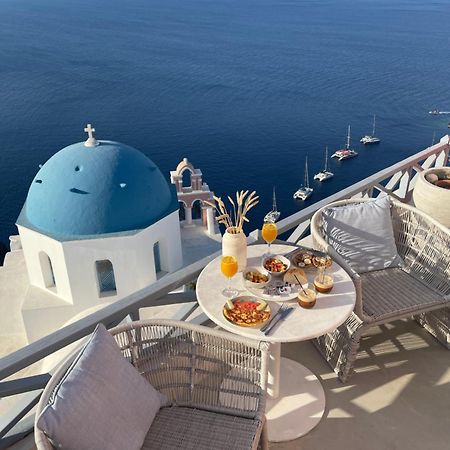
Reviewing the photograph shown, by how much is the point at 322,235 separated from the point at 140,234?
7.26m

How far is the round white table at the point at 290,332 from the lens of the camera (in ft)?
7.84

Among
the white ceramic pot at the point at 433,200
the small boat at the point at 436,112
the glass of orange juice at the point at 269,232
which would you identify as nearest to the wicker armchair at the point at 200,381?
the glass of orange juice at the point at 269,232

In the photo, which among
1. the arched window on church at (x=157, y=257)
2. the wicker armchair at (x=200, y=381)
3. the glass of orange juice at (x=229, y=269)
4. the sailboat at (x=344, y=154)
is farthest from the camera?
the sailboat at (x=344, y=154)

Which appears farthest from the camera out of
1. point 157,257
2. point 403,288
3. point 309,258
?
point 157,257

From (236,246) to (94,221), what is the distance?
24.9 feet

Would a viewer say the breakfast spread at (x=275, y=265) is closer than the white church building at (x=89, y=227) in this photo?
Yes

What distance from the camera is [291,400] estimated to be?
295 centimetres

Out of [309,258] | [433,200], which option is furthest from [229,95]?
[309,258]

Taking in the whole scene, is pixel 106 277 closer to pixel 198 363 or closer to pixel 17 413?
pixel 17 413

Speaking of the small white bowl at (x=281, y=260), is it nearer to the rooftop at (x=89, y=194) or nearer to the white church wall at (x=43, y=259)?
the rooftop at (x=89, y=194)

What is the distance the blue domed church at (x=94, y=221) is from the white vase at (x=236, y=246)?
7445 millimetres

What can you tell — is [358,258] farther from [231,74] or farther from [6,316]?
[231,74]

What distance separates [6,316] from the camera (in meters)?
11.1

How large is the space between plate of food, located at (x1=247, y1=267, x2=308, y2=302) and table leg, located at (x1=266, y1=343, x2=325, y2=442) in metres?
0.35
